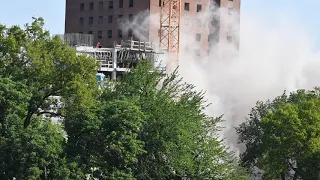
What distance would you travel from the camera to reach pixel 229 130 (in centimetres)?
14162

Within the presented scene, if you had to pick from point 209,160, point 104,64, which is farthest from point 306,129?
point 104,64

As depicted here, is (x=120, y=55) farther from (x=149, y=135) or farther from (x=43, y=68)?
(x=43, y=68)

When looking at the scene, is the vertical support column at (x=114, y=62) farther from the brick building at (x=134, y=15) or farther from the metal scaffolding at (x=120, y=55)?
the brick building at (x=134, y=15)

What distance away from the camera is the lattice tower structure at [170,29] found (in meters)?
154

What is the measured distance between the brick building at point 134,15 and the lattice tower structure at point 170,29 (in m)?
1.09

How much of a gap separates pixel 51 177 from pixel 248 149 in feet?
160

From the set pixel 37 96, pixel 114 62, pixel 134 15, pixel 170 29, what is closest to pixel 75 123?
pixel 37 96

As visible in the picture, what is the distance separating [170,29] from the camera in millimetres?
154750

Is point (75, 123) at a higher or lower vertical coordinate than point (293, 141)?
lower

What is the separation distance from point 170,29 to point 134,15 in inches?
227

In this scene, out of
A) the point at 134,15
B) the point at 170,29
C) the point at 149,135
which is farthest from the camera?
the point at 134,15

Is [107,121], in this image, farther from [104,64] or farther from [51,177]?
[104,64]

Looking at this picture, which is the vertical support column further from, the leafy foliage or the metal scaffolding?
the leafy foliage

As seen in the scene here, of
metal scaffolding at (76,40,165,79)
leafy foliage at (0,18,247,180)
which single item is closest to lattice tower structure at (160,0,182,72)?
metal scaffolding at (76,40,165,79)
